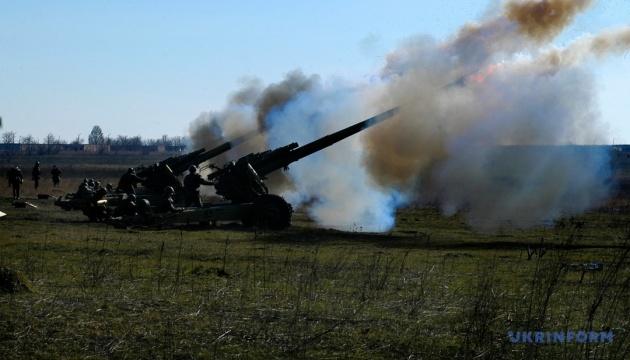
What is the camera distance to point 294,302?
13047mm

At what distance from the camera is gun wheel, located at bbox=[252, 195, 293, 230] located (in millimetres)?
31625

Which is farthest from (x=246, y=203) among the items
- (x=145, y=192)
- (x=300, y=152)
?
(x=145, y=192)

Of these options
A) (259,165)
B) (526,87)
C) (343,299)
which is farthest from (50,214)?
(343,299)

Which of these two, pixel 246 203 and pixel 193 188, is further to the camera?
pixel 193 188

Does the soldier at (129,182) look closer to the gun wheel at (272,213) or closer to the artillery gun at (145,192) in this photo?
the artillery gun at (145,192)

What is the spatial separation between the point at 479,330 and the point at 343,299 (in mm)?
3210

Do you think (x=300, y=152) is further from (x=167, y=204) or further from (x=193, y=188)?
(x=167, y=204)

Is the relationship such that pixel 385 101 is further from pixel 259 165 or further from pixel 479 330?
pixel 479 330

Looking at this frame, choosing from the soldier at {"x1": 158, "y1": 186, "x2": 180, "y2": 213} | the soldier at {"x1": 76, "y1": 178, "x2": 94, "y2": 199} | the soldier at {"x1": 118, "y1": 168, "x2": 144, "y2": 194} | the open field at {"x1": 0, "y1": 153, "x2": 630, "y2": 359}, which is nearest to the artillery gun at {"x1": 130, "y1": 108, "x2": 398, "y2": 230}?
the soldier at {"x1": 158, "y1": 186, "x2": 180, "y2": 213}

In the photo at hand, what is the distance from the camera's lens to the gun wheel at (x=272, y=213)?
1245 inches

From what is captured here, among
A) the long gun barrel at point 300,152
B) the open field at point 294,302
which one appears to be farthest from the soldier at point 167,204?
the open field at point 294,302

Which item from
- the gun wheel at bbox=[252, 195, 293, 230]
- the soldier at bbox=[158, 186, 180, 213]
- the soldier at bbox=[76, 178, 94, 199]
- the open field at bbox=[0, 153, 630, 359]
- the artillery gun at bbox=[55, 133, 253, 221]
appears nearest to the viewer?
the open field at bbox=[0, 153, 630, 359]

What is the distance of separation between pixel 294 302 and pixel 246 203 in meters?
19.2

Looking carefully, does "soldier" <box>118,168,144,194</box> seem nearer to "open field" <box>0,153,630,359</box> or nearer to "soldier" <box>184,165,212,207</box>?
"soldier" <box>184,165,212,207</box>
